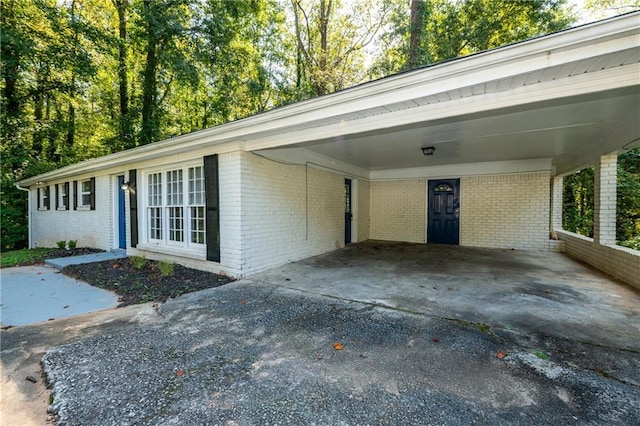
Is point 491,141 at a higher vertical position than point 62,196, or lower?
→ higher

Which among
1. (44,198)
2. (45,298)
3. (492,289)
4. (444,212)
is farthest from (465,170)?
(44,198)

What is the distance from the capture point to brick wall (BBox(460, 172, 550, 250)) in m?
6.90

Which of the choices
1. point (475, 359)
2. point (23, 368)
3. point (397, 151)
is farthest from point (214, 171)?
point (475, 359)

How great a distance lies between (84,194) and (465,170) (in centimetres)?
1098

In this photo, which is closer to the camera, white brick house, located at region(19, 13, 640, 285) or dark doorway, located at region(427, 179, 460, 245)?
white brick house, located at region(19, 13, 640, 285)

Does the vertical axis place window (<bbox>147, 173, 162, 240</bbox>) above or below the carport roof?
below

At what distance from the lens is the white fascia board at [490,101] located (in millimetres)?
2117

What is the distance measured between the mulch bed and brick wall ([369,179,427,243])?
5.85m

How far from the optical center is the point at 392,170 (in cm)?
868

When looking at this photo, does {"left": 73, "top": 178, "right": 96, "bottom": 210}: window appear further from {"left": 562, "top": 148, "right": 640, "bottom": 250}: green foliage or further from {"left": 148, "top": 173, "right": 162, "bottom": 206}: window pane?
{"left": 562, "top": 148, "right": 640, "bottom": 250}: green foliage

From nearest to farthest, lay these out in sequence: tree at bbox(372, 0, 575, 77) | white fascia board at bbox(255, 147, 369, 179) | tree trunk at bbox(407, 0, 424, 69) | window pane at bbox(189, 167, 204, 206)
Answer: white fascia board at bbox(255, 147, 369, 179) < window pane at bbox(189, 167, 204, 206) < tree trunk at bbox(407, 0, 424, 69) < tree at bbox(372, 0, 575, 77)

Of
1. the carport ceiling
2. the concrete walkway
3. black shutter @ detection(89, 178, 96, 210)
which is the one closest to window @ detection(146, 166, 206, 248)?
the concrete walkway

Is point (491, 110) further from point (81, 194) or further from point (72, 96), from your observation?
point (72, 96)

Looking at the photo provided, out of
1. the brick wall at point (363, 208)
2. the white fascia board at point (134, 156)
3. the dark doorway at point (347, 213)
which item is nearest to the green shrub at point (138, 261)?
the white fascia board at point (134, 156)
